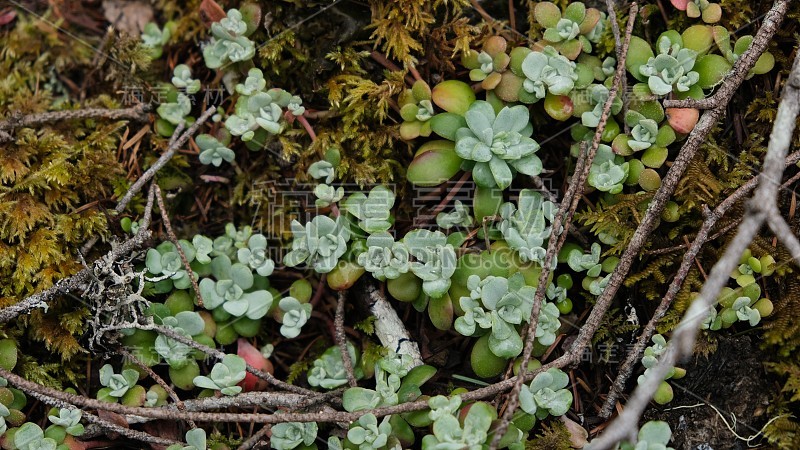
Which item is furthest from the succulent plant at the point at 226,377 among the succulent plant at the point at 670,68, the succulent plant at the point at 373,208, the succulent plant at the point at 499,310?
the succulent plant at the point at 670,68

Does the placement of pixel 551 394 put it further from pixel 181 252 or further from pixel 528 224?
pixel 181 252

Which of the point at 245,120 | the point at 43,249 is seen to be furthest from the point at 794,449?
the point at 43,249

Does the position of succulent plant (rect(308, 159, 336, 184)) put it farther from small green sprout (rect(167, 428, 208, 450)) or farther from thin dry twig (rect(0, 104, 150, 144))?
small green sprout (rect(167, 428, 208, 450))

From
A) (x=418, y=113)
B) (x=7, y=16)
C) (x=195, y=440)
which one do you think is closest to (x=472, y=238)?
(x=418, y=113)

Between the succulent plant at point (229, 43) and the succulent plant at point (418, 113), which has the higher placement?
the succulent plant at point (229, 43)

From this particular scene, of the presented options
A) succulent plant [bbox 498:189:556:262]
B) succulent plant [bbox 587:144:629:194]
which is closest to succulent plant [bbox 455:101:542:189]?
succulent plant [bbox 498:189:556:262]

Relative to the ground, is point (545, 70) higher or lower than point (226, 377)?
higher

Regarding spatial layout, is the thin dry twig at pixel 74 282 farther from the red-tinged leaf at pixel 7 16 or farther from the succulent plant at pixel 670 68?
the succulent plant at pixel 670 68
